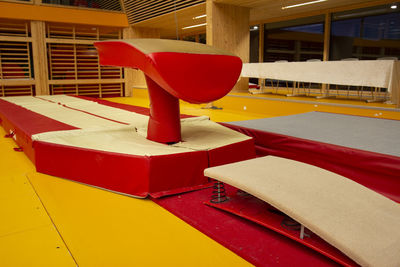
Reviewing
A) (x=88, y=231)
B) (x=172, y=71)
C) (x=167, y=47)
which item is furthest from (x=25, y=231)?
(x=167, y=47)

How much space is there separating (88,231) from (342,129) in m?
1.97

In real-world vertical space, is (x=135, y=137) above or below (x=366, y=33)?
below

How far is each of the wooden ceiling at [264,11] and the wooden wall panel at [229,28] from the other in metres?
0.15

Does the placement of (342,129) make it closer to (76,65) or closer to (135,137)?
(135,137)

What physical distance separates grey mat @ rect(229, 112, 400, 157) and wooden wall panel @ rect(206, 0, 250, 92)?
3771mm

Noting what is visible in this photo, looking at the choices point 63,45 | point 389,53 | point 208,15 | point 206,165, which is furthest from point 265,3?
point 206,165

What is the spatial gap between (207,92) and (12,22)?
7438mm

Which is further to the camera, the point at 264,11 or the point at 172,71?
the point at 264,11

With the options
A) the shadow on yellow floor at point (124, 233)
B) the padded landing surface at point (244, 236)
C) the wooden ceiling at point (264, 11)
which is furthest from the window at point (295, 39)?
the shadow on yellow floor at point (124, 233)

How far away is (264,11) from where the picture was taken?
7.70 m

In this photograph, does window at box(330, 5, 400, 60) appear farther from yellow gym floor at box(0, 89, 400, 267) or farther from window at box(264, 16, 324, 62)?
yellow gym floor at box(0, 89, 400, 267)

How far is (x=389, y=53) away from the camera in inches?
264

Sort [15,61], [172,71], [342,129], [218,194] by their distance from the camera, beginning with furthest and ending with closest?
[15,61] < [342,129] < [172,71] < [218,194]

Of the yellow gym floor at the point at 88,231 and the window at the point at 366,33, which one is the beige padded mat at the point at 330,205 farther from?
the window at the point at 366,33
